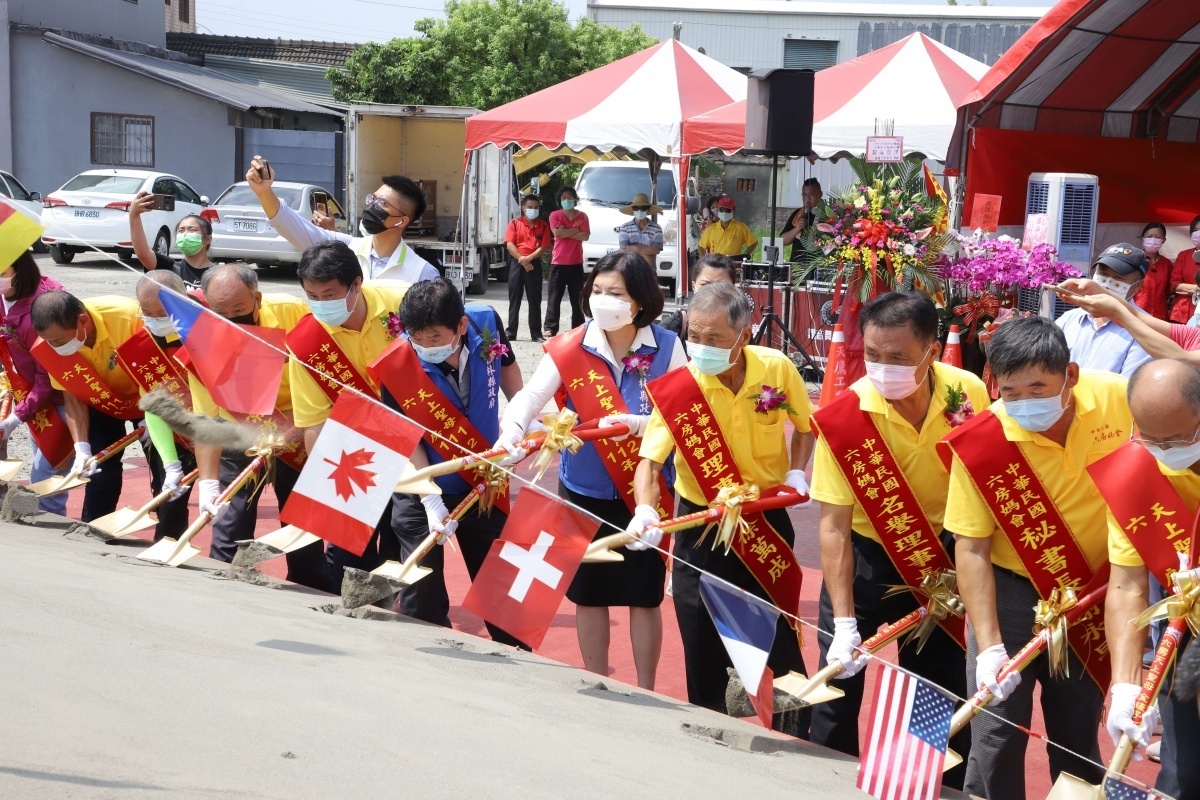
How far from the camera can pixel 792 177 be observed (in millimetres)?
21281

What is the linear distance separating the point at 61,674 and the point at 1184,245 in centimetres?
983

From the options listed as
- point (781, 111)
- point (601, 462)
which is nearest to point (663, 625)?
point (601, 462)

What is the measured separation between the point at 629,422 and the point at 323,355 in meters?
1.21

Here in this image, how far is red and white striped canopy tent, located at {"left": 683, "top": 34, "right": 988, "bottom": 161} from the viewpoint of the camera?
1078cm

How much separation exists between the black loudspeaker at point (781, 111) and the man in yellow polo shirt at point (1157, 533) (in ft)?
21.9

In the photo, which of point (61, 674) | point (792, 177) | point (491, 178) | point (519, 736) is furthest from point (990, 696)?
point (792, 177)

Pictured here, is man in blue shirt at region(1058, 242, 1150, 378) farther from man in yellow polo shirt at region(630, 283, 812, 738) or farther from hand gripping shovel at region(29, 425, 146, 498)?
hand gripping shovel at region(29, 425, 146, 498)

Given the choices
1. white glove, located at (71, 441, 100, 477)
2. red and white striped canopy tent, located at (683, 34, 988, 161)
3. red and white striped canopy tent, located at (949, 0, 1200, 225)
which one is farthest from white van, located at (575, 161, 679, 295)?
white glove, located at (71, 441, 100, 477)

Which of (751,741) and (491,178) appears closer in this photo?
(751,741)

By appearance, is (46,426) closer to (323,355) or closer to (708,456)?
(323,355)

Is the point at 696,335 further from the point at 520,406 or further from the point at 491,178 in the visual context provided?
the point at 491,178

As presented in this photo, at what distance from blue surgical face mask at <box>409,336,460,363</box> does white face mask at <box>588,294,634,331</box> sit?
20.0 inches

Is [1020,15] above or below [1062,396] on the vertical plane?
above

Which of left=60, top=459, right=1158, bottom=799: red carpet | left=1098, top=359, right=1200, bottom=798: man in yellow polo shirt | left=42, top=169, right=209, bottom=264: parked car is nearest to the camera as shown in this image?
left=1098, top=359, right=1200, bottom=798: man in yellow polo shirt
